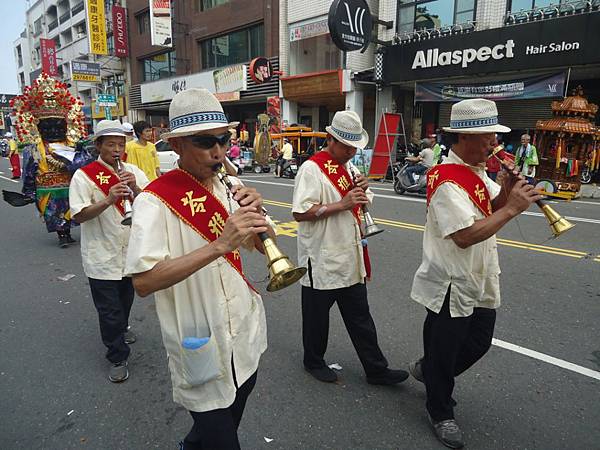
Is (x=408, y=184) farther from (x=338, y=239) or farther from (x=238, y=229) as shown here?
(x=238, y=229)

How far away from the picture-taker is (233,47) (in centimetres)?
2548

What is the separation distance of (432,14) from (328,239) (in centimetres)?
1617

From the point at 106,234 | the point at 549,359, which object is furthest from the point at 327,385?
the point at 106,234

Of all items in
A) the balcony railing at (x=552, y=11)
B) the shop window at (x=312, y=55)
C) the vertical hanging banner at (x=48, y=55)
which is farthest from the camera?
the vertical hanging banner at (x=48, y=55)

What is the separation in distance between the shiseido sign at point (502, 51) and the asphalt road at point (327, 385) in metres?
9.97

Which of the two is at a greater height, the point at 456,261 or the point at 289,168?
the point at 456,261

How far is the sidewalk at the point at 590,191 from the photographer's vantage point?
11.9 metres

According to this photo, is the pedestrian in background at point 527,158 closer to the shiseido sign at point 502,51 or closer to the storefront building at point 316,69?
the shiseido sign at point 502,51

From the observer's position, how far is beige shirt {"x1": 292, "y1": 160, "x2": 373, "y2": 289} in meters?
2.90

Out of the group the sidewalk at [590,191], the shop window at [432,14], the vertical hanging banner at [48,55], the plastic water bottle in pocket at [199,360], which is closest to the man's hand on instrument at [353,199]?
the plastic water bottle in pocket at [199,360]

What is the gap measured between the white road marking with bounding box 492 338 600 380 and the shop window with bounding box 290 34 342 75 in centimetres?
1964

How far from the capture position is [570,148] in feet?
37.7

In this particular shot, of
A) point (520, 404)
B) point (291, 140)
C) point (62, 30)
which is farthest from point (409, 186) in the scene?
point (62, 30)

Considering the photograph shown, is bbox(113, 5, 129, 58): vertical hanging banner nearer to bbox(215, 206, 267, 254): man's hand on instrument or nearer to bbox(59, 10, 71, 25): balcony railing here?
bbox(59, 10, 71, 25): balcony railing
